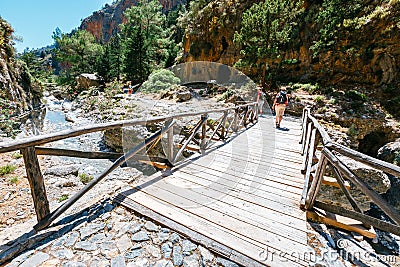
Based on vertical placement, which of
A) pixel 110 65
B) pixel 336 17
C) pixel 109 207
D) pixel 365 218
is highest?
pixel 336 17

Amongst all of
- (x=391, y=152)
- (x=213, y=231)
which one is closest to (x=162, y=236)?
(x=213, y=231)

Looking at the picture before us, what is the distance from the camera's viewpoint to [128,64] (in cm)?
2392

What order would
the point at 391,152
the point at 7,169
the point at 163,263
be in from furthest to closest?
1. the point at 391,152
2. the point at 7,169
3. the point at 163,263

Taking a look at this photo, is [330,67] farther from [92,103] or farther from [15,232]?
[92,103]

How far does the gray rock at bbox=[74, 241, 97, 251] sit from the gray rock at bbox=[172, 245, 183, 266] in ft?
2.52

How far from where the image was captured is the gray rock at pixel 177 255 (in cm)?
179

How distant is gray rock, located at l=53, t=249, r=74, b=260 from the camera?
177 cm

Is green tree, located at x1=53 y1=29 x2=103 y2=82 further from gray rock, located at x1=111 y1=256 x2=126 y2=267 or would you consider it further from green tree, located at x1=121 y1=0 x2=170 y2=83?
gray rock, located at x1=111 y1=256 x2=126 y2=267

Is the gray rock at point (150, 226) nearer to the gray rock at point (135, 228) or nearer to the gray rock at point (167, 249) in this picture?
the gray rock at point (135, 228)

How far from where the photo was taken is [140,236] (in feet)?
6.73

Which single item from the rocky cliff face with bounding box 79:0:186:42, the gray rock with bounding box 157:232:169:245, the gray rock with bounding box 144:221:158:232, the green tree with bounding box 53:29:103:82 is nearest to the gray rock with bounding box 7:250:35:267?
the gray rock with bounding box 144:221:158:232

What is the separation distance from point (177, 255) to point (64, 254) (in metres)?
1.04

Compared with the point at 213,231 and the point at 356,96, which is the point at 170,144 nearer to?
the point at 213,231

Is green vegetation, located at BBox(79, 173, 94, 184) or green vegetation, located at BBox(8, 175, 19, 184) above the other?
green vegetation, located at BBox(8, 175, 19, 184)
